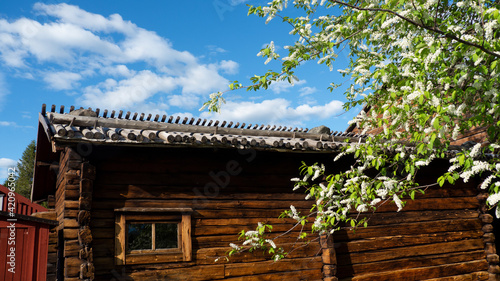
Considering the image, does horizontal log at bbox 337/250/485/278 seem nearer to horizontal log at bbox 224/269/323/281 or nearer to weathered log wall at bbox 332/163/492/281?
weathered log wall at bbox 332/163/492/281

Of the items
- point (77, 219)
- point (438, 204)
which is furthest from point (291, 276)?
point (438, 204)

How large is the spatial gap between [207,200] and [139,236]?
3.93 feet

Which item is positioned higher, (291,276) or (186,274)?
(186,274)

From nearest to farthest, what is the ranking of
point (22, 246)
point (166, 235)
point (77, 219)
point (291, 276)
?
point (77, 219)
point (22, 246)
point (166, 235)
point (291, 276)

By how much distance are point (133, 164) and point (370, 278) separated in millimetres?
4885

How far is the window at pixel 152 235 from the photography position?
5.66 meters

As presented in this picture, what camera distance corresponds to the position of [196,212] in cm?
617

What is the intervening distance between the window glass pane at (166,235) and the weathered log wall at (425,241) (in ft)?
9.83

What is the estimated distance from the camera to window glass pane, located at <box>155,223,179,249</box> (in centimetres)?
596

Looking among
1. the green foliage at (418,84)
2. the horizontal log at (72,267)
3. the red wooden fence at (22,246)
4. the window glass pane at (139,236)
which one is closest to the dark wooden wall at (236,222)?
the horizontal log at (72,267)

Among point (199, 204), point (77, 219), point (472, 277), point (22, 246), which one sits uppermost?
point (199, 204)

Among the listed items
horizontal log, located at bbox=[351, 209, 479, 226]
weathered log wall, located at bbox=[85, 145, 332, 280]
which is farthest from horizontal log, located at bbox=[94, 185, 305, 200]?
horizontal log, located at bbox=[351, 209, 479, 226]

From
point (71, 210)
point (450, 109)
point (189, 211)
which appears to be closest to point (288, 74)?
point (450, 109)

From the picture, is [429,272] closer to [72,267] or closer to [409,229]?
[409,229]
